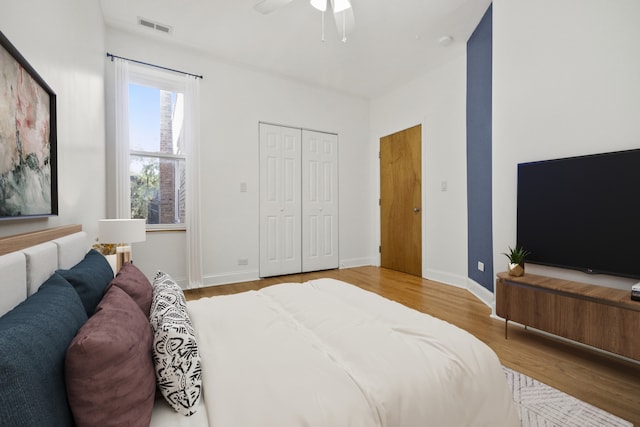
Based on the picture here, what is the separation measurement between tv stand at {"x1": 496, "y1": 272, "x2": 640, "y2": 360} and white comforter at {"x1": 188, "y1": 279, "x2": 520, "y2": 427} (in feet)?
3.79

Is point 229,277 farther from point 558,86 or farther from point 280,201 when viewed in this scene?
point 558,86

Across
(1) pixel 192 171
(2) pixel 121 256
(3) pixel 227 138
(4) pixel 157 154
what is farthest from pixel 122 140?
(2) pixel 121 256

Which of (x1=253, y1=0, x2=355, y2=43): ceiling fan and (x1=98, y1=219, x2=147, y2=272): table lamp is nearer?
(x1=98, y1=219, x2=147, y2=272): table lamp

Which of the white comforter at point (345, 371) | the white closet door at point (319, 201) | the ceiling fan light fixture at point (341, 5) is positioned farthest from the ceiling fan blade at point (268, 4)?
the white comforter at point (345, 371)

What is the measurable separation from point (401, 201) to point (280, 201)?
1.90 metres

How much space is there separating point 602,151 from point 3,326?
3.03 metres

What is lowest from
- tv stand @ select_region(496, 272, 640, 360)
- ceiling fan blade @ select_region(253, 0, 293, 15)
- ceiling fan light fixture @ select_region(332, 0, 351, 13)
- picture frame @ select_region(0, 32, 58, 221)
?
tv stand @ select_region(496, 272, 640, 360)

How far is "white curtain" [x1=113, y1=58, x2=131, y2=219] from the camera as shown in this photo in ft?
10.5

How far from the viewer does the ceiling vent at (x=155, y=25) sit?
3.10 metres

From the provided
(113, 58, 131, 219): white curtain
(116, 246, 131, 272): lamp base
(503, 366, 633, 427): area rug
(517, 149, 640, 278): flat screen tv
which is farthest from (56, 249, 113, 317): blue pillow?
(517, 149, 640, 278): flat screen tv

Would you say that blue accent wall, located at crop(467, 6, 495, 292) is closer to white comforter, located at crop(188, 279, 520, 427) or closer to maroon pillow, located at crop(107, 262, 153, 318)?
white comforter, located at crop(188, 279, 520, 427)

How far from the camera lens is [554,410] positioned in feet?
4.92

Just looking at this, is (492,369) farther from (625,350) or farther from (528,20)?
(528,20)

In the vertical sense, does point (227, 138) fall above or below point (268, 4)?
below
